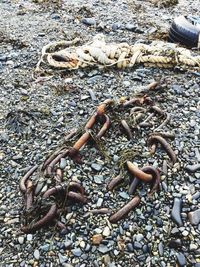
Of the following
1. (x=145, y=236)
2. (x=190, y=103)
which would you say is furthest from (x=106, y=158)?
(x=190, y=103)

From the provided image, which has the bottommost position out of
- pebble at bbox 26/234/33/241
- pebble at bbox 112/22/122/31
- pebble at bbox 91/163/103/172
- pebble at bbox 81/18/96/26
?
pebble at bbox 81/18/96/26

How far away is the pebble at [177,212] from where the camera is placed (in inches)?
158

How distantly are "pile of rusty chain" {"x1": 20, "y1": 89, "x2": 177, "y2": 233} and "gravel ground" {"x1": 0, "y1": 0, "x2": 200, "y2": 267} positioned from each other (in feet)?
0.28

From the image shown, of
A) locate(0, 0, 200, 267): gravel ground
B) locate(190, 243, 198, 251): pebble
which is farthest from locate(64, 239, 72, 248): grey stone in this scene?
locate(190, 243, 198, 251): pebble

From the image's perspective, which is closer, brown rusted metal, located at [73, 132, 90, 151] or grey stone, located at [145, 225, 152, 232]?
grey stone, located at [145, 225, 152, 232]

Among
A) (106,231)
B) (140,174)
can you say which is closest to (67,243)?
(106,231)

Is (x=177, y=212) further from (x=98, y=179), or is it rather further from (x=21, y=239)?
(x=21, y=239)

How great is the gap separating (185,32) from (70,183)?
16.2 ft

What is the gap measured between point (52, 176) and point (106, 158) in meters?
0.70

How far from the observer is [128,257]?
3.78 meters

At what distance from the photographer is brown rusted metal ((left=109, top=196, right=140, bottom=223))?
4004 mm

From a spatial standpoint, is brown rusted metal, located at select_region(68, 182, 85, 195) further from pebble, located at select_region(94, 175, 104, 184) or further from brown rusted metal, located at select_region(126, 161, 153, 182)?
brown rusted metal, located at select_region(126, 161, 153, 182)

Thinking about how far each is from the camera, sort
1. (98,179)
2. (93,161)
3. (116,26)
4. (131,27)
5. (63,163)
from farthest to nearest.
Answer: (116,26), (131,27), (93,161), (63,163), (98,179)

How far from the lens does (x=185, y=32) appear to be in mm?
7957
